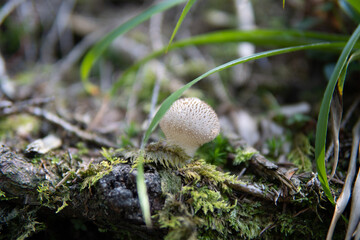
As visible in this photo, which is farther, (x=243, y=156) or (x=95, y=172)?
(x=243, y=156)

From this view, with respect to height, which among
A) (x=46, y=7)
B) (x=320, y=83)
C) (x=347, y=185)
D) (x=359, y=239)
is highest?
(x=46, y=7)

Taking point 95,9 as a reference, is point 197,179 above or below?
below

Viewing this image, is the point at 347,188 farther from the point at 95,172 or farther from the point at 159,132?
the point at 95,172

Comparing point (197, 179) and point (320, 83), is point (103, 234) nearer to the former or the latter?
point (197, 179)

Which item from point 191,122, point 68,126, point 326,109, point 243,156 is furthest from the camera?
point 68,126

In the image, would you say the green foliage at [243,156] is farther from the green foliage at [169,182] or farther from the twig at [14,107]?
the twig at [14,107]

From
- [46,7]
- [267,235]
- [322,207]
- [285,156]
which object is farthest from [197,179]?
[46,7]

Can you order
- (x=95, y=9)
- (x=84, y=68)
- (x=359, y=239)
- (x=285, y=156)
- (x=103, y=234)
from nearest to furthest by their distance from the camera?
(x=359, y=239)
(x=103, y=234)
(x=285, y=156)
(x=84, y=68)
(x=95, y=9)

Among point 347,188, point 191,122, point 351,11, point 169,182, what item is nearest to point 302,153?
point 347,188

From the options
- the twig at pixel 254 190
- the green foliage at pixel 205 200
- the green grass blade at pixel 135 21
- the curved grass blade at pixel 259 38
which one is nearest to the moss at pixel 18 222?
the green foliage at pixel 205 200
